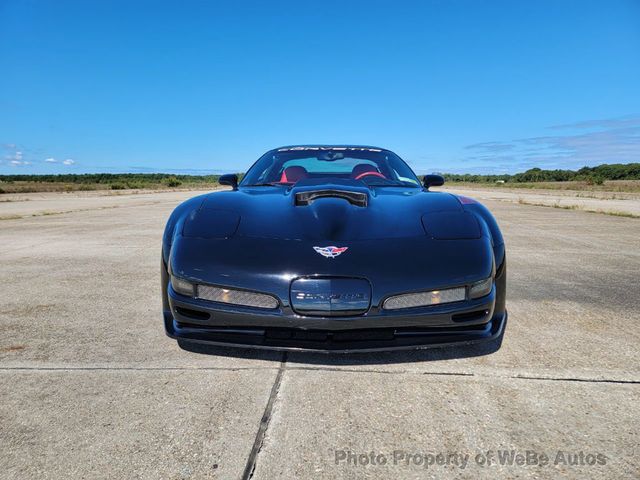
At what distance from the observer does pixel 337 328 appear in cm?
193

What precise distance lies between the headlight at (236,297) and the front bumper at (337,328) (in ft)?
0.09

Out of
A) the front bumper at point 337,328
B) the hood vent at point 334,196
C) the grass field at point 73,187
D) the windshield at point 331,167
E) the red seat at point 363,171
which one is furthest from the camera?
the grass field at point 73,187

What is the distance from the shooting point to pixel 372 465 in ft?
4.64

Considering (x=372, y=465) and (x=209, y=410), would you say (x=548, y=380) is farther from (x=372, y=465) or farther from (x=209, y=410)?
(x=209, y=410)

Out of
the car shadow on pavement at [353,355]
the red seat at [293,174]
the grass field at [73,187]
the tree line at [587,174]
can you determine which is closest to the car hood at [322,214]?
the car shadow on pavement at [353,355]

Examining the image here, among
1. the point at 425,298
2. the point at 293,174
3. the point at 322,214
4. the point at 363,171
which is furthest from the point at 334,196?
the point at 363,171

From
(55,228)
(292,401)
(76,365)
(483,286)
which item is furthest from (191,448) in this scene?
(55,228)

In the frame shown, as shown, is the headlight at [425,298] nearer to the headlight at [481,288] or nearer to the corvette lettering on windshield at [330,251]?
the headlight at [481,288]

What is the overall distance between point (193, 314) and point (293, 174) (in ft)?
5.96

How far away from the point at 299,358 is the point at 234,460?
2.81ft

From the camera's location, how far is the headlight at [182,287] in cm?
207

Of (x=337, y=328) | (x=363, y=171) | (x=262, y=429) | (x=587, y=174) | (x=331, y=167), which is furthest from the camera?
(x=587, y=174)

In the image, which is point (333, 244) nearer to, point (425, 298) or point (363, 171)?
point (425, 298)

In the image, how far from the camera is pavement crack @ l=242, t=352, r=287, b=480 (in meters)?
1.39
